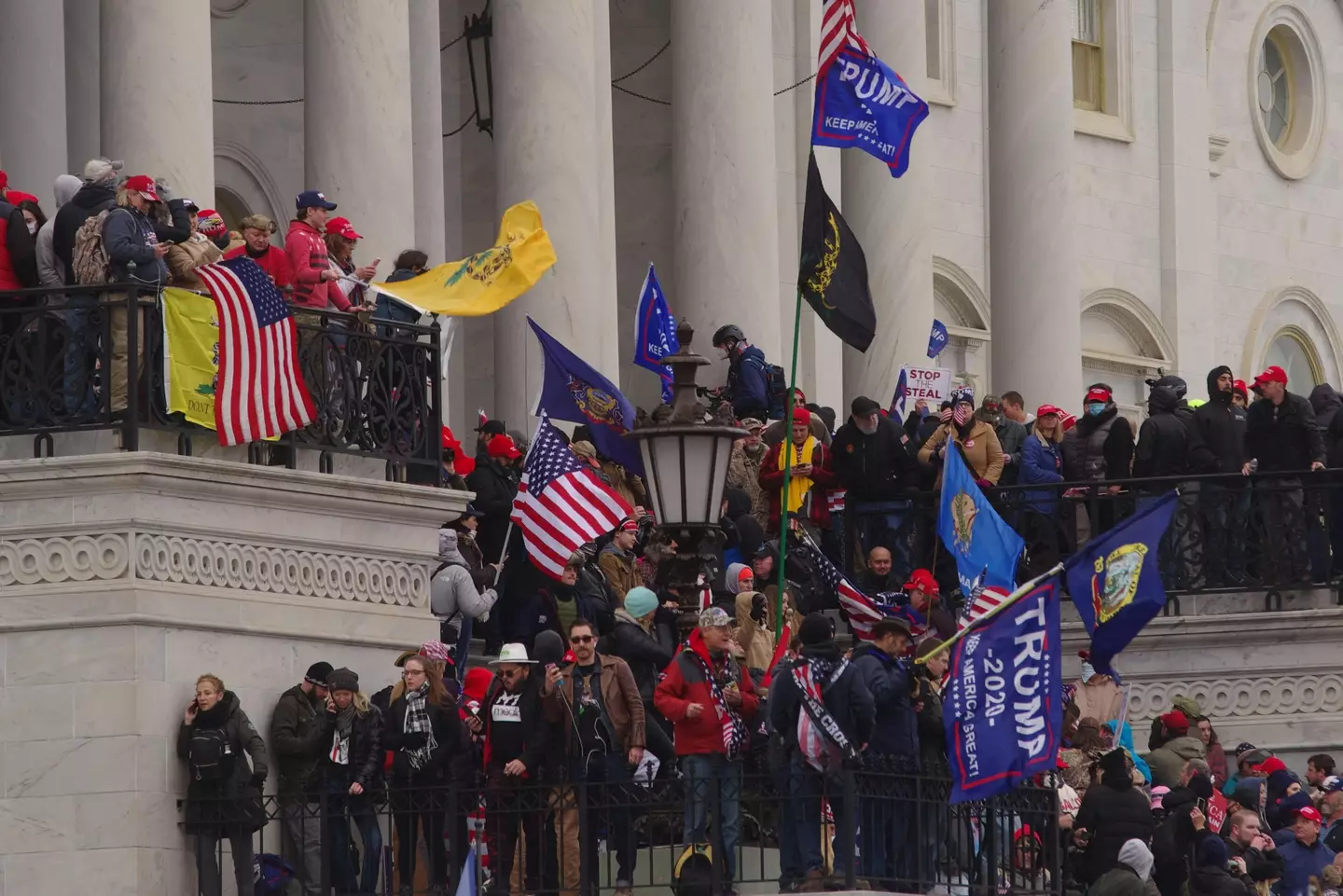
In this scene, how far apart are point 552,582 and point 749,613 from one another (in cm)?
143

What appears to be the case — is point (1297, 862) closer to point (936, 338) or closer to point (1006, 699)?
point (1006, 699)

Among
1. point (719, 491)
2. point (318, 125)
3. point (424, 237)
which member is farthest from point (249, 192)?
point (719, 491)

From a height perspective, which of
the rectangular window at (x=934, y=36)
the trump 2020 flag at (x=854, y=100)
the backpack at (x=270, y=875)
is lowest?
the backpack at (x=270, y=875)

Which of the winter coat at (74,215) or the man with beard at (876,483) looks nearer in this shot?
the winter coat at (74,215)

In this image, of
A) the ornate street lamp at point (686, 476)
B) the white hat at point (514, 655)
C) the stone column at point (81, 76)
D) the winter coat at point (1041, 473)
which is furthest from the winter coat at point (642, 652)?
the stone column at point (81, 76)

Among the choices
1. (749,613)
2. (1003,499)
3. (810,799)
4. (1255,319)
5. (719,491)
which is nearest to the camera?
(810,799)

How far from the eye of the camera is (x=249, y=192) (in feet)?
120

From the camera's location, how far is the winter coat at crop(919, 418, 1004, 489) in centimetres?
2866

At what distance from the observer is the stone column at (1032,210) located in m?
38.0

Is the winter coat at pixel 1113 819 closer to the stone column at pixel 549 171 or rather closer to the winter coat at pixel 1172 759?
the winter coat at pixel 1172 759

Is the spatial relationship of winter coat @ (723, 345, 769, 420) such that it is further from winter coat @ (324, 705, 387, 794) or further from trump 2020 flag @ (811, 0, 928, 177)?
winter coat @ (324, 705, 387, 794)

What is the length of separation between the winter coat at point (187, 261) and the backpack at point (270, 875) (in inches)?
140

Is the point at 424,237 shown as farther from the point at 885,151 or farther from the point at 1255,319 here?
the point at 1255,319

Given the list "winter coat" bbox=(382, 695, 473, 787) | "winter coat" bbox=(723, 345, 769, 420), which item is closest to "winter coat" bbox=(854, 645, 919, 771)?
"winter coat" bbox=(382, 695, 473, 787)
